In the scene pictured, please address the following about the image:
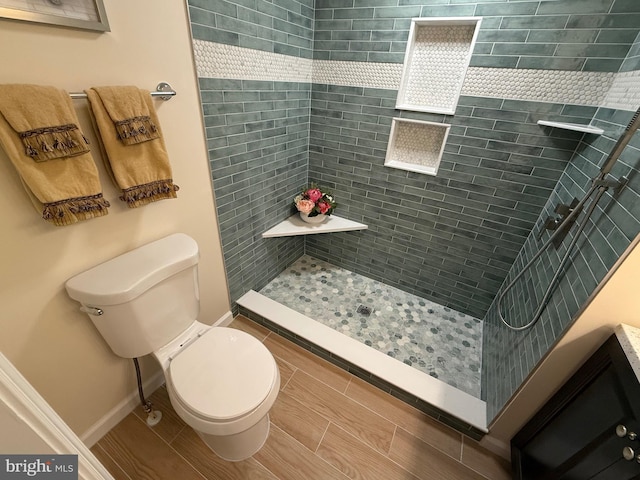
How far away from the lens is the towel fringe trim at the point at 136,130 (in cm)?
91

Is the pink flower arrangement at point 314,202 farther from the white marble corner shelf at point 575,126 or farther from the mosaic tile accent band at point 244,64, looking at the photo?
the white marble corner shelf at point 575,126

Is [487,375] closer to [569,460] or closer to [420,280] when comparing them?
[569,460]

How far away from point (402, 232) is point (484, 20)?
4.01ft

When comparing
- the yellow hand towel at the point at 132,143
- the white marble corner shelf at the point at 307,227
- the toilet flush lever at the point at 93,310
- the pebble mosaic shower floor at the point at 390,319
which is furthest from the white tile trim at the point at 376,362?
the yellow hand towel at the point at 132,143

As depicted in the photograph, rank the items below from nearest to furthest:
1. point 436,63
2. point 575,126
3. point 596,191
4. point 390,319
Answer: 1. point 596,191
2. point 575,126
3. point 436,63
4. point 390,319

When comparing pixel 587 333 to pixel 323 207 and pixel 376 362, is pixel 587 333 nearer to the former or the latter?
pixel 376 362

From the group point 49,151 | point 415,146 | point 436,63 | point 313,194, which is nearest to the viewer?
point 49,151

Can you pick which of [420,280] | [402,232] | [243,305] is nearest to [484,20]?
[402,232]

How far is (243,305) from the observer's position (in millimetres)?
1861

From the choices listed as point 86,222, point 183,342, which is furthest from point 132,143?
point 183,342

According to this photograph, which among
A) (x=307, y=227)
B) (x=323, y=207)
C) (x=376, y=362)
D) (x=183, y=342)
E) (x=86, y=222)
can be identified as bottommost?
(x=376, y=362)

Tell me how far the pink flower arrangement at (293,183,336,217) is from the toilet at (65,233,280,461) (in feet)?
3.03

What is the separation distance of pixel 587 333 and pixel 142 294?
157cm

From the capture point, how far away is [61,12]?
771 mm
